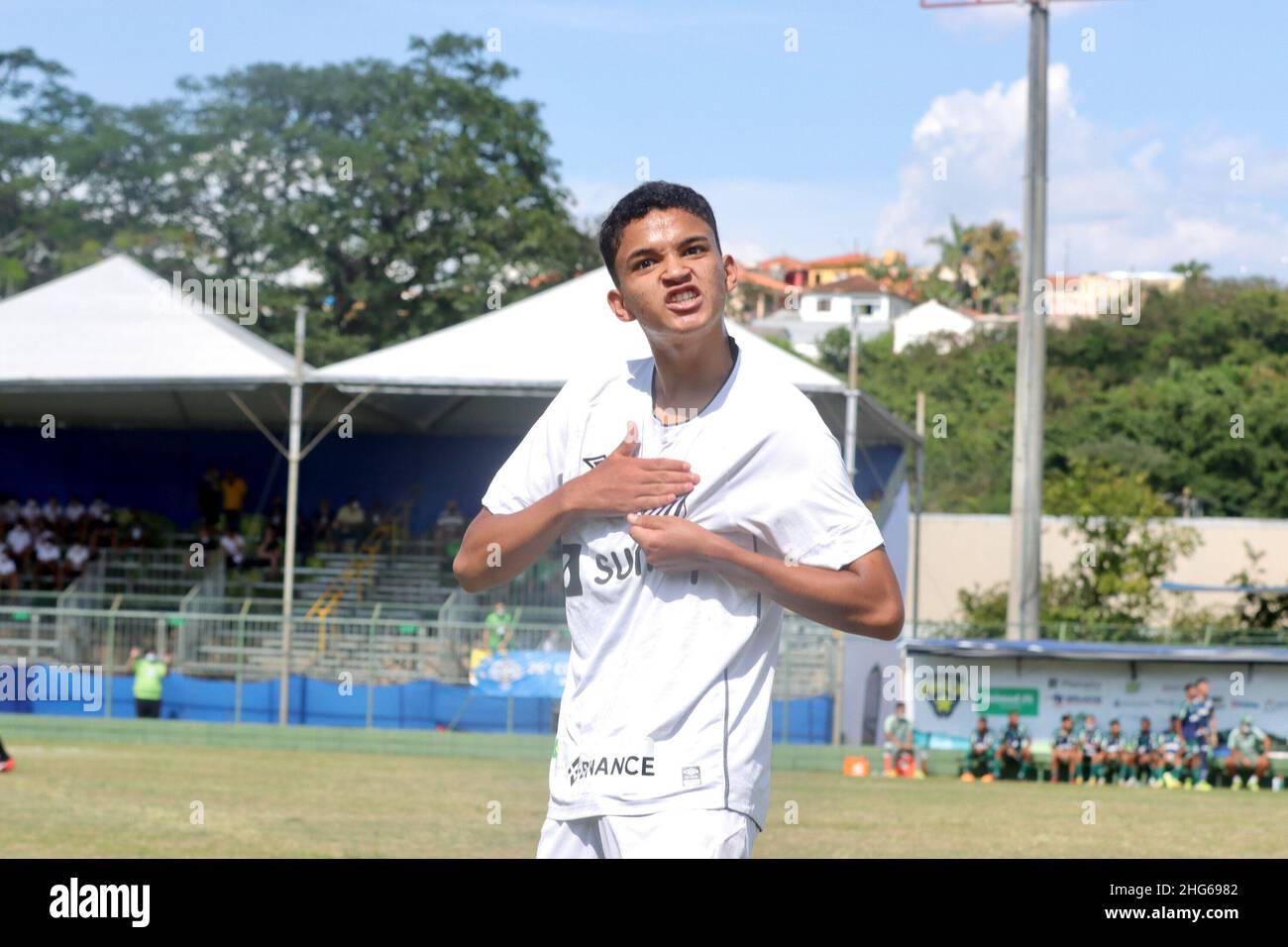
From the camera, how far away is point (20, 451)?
34.4 meters

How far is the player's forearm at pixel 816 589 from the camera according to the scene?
3033 millimetres

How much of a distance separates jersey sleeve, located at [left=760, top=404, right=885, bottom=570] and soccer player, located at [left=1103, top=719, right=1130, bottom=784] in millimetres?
17635

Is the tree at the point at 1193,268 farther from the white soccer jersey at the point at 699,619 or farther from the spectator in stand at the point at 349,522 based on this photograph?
the white soccer jersey at the point at 699,619

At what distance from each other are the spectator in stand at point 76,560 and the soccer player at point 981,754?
1606cm

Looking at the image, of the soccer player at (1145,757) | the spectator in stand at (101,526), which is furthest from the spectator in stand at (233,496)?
the soccer player at (1145,757)

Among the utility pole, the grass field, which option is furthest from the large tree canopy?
the grass field

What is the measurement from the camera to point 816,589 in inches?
121

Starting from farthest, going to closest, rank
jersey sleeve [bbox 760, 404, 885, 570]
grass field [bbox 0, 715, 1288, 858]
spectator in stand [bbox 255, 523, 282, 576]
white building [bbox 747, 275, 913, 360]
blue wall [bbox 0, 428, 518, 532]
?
white building [bbox 747, 275, 913, 360], blue wall [bbox 0, 428, 518, 532], spectator in stand [bbox 255, 523, 282, 576], grass field [bbox 0, 715, 1288, 858], jersey sleeve [bbox 760, 404, 885, 570]

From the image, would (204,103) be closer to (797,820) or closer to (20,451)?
(20,451)

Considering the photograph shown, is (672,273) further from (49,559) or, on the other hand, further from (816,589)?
(49,559)

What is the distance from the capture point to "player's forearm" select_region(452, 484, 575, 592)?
3.16 m

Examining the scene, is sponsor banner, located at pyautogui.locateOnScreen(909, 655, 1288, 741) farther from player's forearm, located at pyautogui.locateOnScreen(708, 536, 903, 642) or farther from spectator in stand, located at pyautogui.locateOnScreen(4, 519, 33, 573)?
player's forearm, located at pyautogui.locateOnScreen(708, 536, 903, 642)
